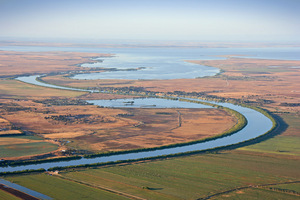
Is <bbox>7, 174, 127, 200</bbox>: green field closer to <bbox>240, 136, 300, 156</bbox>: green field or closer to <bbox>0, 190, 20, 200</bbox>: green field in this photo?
<bbox>0, 190, 20, 200</bbox>: green field

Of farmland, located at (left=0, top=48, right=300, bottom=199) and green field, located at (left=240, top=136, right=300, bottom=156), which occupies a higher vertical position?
green field, located at (left=240, top=136, right=300, bottom=156)

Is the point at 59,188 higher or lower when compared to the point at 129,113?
lower

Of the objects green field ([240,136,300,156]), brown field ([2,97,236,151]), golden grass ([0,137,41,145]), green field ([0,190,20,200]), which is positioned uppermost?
green field ([240,136,300,156])

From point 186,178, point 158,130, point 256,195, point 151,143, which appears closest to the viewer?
point 256,195

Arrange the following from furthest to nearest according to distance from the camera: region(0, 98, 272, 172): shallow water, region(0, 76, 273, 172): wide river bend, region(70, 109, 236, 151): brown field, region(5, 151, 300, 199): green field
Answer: region(70, 109, 236, 151): brown field
region(0, 76, 273, 172): wide river bend
region(0, 98, 272, 172): shallow water
region(5, 151, 300, 199): green field

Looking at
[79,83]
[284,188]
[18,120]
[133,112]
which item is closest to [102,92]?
[79,83]

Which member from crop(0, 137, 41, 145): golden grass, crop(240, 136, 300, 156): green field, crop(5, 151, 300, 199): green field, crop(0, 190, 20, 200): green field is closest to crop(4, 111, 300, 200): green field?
crop(5, 151, 300, 199): green field

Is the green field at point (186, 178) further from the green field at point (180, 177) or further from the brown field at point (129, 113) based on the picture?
the brown field at point (129, 113)

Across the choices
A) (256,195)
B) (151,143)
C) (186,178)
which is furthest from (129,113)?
(256,195)

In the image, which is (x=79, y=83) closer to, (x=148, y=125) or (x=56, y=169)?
(x=148, y=125)

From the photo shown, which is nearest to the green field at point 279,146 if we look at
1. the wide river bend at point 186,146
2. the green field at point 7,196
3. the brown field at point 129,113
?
the wide river bend at point 186,146

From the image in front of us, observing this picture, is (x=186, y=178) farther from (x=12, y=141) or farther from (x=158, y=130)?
(x=12, y=141)
